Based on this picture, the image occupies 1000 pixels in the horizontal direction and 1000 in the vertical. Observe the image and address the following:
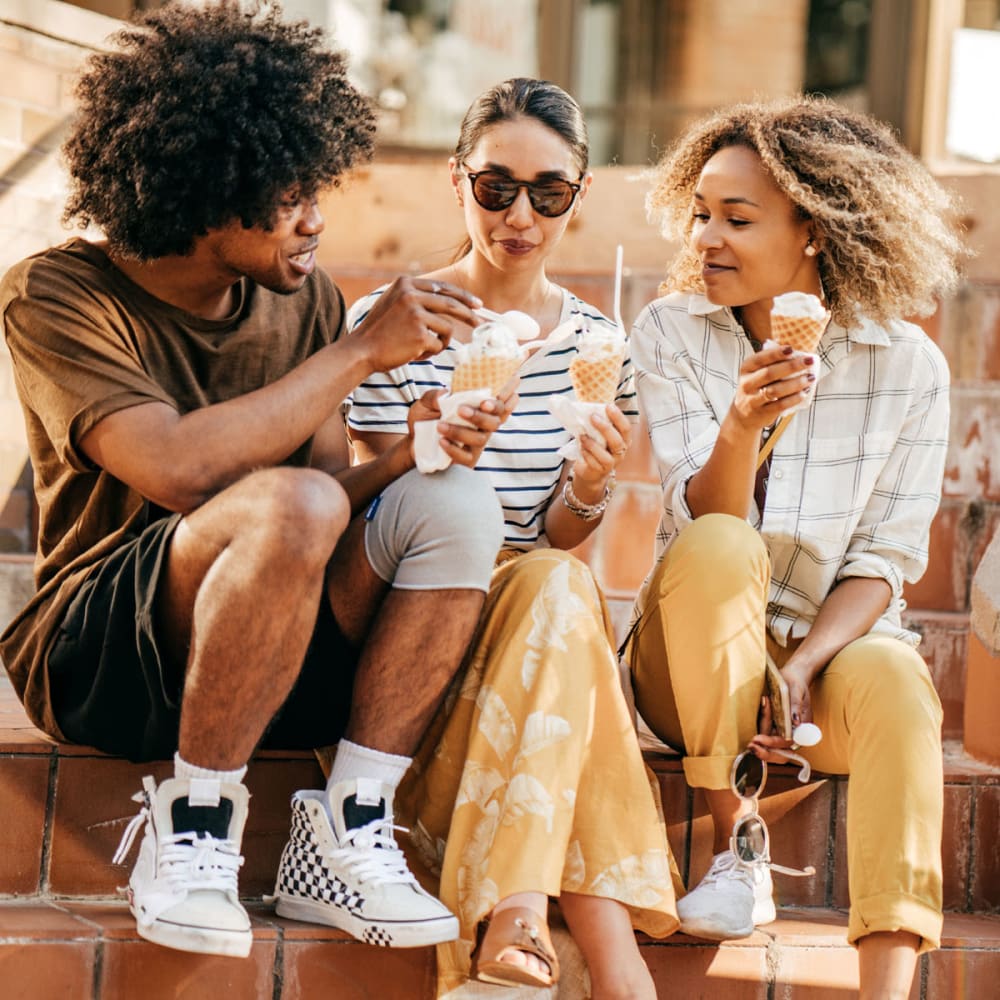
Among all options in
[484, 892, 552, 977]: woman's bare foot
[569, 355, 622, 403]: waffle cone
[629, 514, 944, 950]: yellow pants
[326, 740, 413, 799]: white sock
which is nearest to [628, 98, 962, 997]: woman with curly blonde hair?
[629, 514, 944, 950]: yellow pants

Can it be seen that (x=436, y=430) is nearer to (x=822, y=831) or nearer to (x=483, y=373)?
(x=483, y=373)

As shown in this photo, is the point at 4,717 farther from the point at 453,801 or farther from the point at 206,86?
the point at 206,86

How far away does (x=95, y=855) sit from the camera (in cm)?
281

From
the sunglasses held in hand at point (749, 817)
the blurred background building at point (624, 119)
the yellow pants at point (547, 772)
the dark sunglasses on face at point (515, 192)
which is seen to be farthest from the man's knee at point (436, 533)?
the blurred background building at point (624, 119)

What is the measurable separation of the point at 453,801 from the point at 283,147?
1.20 meters

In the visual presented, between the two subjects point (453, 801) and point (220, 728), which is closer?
point (220, 728)

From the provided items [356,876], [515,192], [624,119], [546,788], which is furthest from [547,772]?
[624,119]

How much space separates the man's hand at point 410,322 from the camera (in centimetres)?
269

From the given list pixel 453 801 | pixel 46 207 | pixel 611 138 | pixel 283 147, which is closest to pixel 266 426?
pixel 283 147

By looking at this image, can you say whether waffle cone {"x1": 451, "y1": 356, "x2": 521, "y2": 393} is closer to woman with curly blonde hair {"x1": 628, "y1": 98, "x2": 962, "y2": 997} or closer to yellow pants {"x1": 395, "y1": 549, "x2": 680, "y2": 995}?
yellow pants {"x1": 395, "y1": 549, "x2": 680, "y2": 995}

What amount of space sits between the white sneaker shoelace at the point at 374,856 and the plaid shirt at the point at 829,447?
826mm

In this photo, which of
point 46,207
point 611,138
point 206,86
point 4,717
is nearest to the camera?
point 206,86

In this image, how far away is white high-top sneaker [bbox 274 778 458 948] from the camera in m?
2.50

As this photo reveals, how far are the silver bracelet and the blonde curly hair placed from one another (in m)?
0.63
